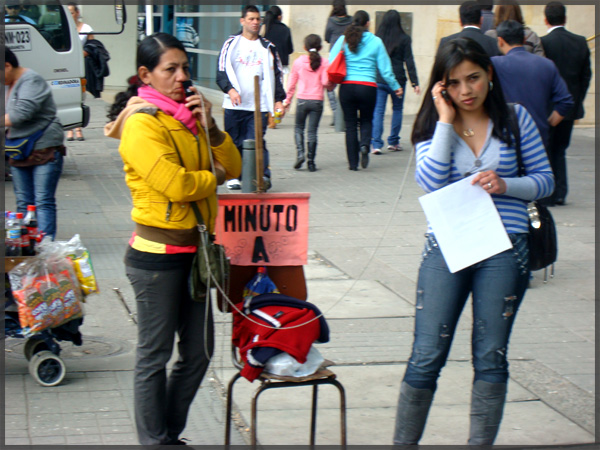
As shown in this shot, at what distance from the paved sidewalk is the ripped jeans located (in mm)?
388

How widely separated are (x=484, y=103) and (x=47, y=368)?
9.12 ft

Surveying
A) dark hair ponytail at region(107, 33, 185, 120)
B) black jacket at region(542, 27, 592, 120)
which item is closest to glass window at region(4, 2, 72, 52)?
black jacket at region(542, 27, 592, 120)

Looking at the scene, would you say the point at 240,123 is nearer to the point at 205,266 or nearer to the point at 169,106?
the point at 169,106

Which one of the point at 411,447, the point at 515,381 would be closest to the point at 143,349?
the point at 411,447

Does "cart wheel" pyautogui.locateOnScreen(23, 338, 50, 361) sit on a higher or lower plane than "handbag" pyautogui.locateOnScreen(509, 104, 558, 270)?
lower

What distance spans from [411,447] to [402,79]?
A: 32.6ft

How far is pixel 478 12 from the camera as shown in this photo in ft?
25.6

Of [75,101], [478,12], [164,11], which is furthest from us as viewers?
[164,11]

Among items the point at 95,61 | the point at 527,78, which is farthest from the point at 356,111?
the point at 95,61

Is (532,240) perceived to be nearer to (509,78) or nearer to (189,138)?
(189,138)

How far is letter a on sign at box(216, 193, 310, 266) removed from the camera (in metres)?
3.70

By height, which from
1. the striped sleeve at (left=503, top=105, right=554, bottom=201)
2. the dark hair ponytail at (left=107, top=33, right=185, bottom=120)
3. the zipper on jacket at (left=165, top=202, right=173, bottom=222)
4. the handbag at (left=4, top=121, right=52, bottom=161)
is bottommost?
the handbag at (left=4, top=121, right=52, bottom=161)

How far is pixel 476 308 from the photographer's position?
3.48 m

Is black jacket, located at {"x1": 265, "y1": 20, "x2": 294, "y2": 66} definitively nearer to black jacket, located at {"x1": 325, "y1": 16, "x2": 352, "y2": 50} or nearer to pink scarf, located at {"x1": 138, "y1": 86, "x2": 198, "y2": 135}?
black jacket, located at {"x1": 325, "y1": 16, "x2": 352, "y2": 50}
